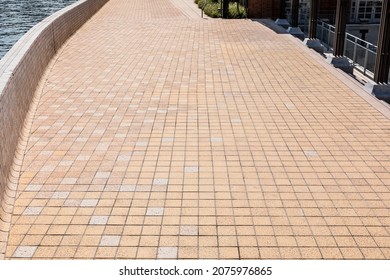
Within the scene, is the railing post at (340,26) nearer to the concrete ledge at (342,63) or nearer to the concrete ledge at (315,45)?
the concrete ledge at (342,63)

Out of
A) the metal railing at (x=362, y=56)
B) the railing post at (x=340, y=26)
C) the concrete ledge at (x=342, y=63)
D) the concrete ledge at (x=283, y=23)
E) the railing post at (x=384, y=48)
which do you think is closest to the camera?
the railing post at (x=384, y=48)

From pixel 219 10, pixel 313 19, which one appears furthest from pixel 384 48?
pixel 219 10

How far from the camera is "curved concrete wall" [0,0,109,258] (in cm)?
635

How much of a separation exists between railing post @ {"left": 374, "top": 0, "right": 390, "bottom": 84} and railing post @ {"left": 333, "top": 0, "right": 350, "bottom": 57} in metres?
3.09

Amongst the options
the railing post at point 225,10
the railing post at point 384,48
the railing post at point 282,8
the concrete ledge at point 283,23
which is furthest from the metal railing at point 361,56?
the railing post at point 225,10

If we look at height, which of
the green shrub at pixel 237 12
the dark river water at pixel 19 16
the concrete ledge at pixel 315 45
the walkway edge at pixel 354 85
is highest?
the green shrub at pixel 237 12

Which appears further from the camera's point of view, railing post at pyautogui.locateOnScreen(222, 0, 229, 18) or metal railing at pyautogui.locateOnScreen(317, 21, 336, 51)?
railing post at pyautogui.locateOnScreen(222, 0, 229, 18)

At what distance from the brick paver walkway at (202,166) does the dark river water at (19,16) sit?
27.3m

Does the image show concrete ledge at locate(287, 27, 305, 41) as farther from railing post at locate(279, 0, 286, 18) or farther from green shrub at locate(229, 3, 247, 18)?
green shrub at locate(229, 3, 247, 18)

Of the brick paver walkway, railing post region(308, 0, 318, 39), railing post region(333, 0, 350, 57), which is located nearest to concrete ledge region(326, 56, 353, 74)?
railing post region(333, 0, 350, 57)

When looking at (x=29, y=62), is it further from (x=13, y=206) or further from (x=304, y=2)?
(x=304, y=2)

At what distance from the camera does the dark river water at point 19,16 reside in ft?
126
